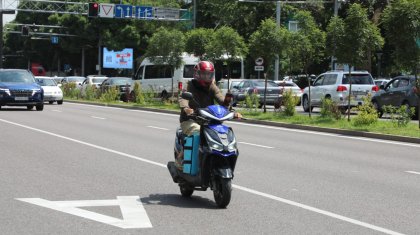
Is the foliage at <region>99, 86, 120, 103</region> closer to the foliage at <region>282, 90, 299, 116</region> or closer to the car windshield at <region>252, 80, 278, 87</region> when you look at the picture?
the car windshield at <region>252, 80, 278, 87</region>

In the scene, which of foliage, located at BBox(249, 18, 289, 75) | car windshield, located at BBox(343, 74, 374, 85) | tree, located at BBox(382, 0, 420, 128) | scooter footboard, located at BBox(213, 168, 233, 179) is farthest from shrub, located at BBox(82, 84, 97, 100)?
scooter footboard, located at BBox(213, 168, 233, 179)

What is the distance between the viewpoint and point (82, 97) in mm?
47625

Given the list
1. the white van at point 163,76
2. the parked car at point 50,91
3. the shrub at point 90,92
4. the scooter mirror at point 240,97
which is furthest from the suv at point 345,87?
the shrub at point 90,92

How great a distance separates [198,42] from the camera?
37.4 m

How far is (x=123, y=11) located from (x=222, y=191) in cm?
4861

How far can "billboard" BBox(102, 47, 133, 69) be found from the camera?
264ft

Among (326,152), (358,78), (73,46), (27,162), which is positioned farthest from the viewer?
(73,46)

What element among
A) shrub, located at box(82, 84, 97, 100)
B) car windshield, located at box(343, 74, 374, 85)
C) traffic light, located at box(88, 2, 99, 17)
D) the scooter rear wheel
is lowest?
shrub, located at box(82, 84, 97, 100)

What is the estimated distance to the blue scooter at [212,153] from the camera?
8383 mm

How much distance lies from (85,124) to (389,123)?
9394 mm

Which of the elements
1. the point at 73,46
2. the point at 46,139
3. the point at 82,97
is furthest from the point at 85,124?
the point at 73,46

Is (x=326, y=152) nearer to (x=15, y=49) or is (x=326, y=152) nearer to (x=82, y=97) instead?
(x=82, y=97)

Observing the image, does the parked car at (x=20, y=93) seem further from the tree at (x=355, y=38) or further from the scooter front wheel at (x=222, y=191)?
the scooter front wheel at (x=222, y=191)

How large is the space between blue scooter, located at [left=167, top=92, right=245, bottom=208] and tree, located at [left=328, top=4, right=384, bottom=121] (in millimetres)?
15643
